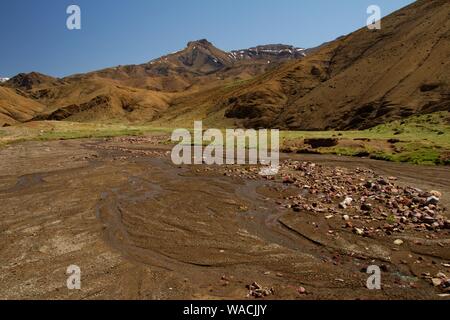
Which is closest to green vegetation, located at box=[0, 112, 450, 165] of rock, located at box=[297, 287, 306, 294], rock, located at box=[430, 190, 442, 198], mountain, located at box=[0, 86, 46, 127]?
rock, located at box=[430, 190, 442, 198]

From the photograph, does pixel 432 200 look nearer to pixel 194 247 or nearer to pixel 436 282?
pixel 436 282

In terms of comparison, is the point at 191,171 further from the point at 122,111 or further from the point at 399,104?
the point at 122,111

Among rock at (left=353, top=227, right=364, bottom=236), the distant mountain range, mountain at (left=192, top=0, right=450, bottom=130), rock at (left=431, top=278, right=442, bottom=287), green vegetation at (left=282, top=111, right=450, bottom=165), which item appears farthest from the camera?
the distant mountain range

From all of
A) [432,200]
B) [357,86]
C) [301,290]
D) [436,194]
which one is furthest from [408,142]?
[357,86]

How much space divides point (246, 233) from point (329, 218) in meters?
3.51

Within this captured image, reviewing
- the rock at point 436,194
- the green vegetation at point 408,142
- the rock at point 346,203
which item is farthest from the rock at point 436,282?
the green vegetation at point 408,142

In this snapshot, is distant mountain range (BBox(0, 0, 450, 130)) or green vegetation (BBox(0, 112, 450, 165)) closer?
green vegetation (BBox(0, 112, 450, 165))

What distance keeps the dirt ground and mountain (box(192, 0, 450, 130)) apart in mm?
34052

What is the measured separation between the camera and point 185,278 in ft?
36.5

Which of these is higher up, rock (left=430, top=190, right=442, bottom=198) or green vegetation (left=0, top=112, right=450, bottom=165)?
green vegetation (left=0, top=112, right=450, bottom=165)

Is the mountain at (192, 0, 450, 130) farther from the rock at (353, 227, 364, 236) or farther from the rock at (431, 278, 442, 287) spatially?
the rock at (431, 278, 442, 287)

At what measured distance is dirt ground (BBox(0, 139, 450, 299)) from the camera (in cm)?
1053
